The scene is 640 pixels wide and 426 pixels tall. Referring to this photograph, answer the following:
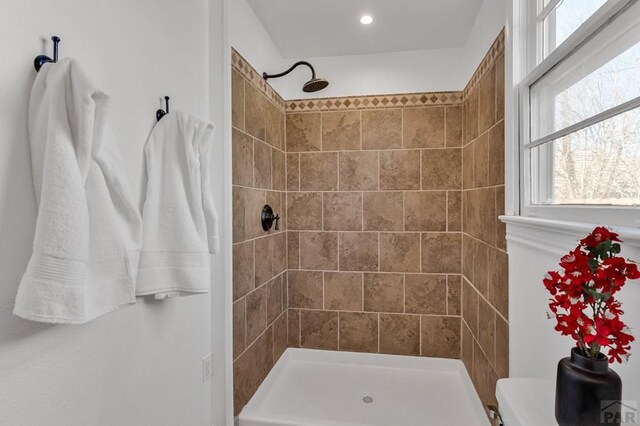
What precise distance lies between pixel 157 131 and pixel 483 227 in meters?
1.67

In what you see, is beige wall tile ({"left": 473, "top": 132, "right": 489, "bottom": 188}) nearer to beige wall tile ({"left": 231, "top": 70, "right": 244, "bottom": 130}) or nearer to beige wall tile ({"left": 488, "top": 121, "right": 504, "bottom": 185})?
beige wall tile ({"left": 488, "top": 121, "right": 504, "bottom": 185})

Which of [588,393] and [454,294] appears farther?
[454,294]

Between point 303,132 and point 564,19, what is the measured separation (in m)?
1.69

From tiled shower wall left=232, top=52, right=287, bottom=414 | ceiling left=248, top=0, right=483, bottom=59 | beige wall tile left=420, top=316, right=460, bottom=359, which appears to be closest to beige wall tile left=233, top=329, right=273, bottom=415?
tiled shower wall left=232, top=52, right=287, bottom=414

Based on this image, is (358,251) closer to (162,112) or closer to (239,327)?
(239,327)

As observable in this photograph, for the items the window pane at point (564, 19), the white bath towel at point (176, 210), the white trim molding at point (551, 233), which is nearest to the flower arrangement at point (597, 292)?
the white trim molding at point (551, 233)

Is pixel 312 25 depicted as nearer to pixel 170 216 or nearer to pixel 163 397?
pixel 170 216

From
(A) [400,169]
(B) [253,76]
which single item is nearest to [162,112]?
(B) [253,76]

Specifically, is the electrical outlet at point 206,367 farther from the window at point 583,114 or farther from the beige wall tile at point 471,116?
the beige wall tile at point 471,116

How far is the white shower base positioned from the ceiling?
2.24 metres

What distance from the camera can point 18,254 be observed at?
28.5 inches

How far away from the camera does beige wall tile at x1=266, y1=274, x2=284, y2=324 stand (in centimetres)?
221

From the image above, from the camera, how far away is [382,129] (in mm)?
2441

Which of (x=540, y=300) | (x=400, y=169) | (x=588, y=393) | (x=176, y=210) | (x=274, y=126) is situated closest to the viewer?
(x=588, y=393)
